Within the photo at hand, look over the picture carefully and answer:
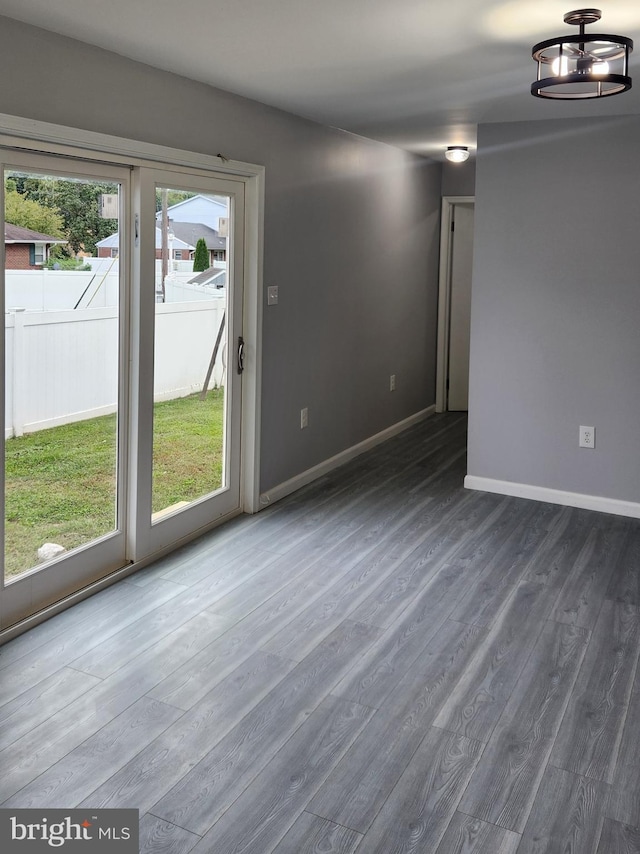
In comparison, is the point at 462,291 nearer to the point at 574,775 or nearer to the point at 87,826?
the point at 574,775

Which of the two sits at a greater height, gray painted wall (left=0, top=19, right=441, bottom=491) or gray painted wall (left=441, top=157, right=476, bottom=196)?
gray painted wall (left=441, top=157, right=476, bottom=196)

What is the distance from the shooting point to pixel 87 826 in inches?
85.9

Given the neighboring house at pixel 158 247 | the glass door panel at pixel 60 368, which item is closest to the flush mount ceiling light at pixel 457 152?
the neighboring house at pixel 158 247

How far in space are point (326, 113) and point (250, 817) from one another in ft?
12.2

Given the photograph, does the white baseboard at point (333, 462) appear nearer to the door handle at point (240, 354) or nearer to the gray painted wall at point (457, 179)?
the door handle at point (240, 354)

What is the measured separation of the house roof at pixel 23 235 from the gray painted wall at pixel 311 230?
0.40 meters

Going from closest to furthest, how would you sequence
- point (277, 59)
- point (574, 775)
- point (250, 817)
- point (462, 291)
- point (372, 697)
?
1. point (250, 817)
2. point (574, 775)
3. point (372, 697)
4. point (277, 59)
5. point (462, 291)

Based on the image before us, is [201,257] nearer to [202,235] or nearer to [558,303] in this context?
[202,235]

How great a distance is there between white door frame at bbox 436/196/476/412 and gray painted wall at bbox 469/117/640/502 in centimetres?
226

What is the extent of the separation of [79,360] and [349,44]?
1662 mm

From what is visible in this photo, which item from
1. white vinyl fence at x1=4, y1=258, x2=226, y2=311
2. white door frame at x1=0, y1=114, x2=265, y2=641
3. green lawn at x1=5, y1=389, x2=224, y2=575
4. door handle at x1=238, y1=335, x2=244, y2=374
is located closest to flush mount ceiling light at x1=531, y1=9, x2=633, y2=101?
white door frame at x1=0, y1=114, x2=265, y2=641

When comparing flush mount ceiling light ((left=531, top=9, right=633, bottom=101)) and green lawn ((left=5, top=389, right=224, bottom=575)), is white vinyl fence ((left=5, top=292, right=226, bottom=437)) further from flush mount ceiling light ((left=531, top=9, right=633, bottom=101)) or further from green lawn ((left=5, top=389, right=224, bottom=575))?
flush mount ceiling light ((left=531, top=9, right=633, bottom=101))

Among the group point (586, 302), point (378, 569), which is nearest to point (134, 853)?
point (378, 569)

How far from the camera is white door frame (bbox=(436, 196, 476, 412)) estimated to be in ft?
23.7
